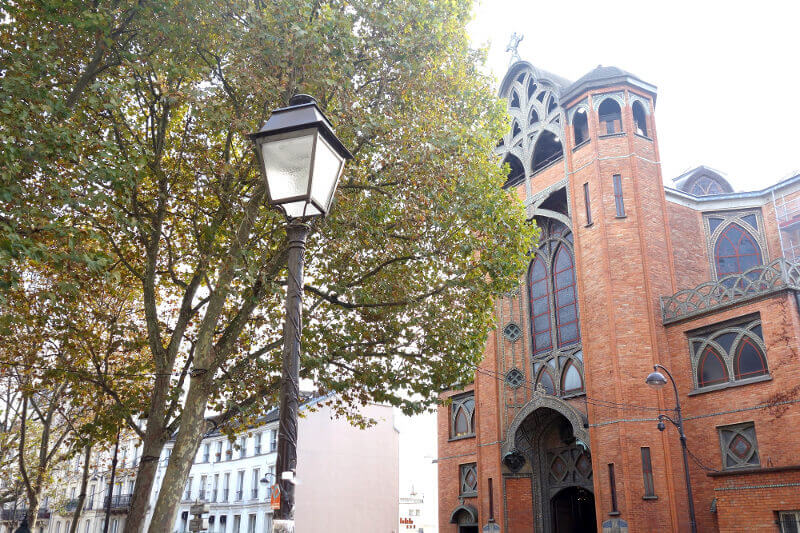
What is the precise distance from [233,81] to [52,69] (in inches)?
141

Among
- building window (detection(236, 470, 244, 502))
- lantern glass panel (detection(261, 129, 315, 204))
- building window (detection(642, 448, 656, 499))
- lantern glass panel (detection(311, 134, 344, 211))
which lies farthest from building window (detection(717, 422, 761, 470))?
building window (detection(236, 470, 244, 502))

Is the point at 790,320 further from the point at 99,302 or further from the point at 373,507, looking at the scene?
the point at 373,507

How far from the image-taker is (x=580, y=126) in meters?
27.3

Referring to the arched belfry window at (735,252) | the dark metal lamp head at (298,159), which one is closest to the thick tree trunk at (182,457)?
the dark metal lamp head at (298,159)

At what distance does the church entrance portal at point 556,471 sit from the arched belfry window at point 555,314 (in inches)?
54.5

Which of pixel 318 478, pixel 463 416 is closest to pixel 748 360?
pixel 463 416

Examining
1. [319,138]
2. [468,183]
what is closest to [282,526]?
[319,138]

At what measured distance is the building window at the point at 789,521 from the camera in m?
16.8

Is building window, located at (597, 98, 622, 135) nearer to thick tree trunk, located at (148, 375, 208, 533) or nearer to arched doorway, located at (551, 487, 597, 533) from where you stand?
arched doorway, located at (551, 487, 597, 533)

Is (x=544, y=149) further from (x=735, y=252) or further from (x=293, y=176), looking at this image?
(x=293, y=176)

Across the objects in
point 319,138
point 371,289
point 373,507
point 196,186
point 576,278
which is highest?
point 576,278

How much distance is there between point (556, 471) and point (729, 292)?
32.3ft

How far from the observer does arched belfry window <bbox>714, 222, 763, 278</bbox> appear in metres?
26.9

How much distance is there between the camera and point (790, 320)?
19.1 meters
